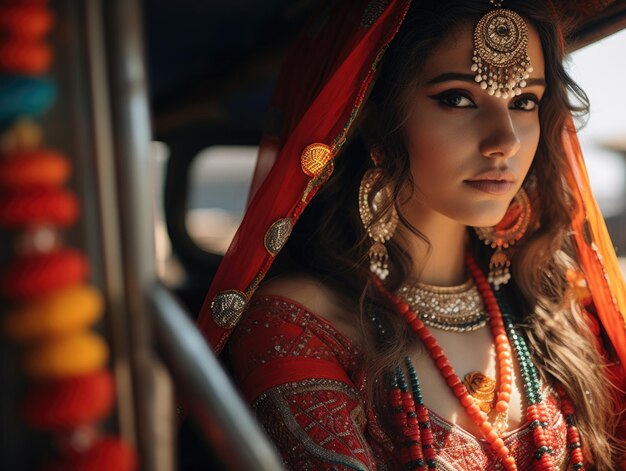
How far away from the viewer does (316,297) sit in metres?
1.56

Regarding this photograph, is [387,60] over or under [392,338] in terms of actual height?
over

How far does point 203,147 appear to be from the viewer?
10.2ft

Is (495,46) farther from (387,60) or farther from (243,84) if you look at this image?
(243,84)

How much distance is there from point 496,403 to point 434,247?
1.31ft

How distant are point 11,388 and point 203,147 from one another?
251 cm

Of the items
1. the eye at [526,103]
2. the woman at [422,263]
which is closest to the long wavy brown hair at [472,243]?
the woman at [422,263]

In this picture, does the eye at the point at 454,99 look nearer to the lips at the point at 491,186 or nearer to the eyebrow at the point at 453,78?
the eyebrow at the point at 453,78

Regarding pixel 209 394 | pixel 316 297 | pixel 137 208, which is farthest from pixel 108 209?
pixel 316 297

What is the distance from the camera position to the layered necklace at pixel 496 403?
4.73ft

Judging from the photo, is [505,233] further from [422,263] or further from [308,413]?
[308,413]

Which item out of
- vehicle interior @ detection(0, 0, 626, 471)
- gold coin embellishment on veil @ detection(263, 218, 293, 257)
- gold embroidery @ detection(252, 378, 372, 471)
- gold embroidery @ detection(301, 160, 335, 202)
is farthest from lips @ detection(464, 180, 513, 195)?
vehicle interior @ detection(0, 0, 626, 471)

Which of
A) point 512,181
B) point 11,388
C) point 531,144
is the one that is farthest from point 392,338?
point 11,388

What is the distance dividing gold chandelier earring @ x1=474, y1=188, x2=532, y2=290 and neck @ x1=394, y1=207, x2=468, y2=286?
0.10 m

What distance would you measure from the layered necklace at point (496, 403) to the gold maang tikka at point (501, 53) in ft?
1.73
